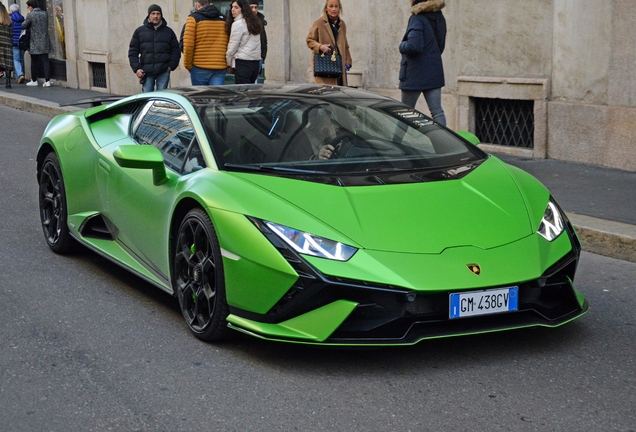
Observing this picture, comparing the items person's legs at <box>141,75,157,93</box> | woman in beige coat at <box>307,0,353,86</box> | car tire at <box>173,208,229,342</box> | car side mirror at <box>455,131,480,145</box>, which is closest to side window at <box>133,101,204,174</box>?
car tire at <box>173,208,229,342</box>

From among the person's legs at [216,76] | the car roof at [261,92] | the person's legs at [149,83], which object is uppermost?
the car roof at [261,92]

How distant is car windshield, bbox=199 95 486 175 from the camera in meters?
5.42

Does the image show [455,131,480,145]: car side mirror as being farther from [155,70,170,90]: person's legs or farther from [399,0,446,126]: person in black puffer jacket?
[155,70,170,90]: person's legs

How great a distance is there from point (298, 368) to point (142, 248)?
4.89 feet

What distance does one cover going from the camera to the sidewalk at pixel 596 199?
290 inches

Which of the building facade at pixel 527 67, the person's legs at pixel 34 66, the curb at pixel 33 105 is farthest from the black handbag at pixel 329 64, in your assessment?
the person's legs at pixel 34 66

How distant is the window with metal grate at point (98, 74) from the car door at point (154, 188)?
57.2ft

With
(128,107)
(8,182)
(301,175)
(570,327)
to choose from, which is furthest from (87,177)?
(8,182)

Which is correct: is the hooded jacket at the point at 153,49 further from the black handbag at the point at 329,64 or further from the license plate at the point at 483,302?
the license plate at the point at 483,302

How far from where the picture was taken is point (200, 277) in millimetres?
5168

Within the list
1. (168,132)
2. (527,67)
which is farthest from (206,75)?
(168,132)

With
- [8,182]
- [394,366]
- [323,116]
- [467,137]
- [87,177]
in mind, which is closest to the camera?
[394,366]

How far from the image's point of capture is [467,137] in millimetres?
6227

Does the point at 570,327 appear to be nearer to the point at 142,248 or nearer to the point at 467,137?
the point at 467,137
